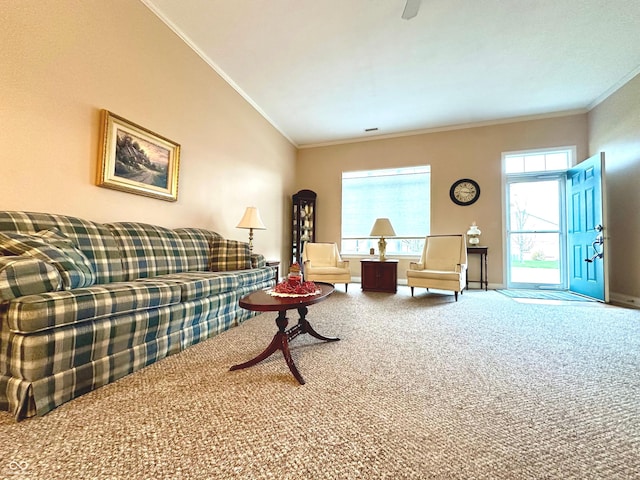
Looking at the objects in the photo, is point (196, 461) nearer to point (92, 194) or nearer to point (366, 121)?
point (92, 194)

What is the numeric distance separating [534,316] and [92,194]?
14.1ft

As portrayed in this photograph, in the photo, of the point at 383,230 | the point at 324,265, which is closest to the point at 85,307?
the point at 324,265

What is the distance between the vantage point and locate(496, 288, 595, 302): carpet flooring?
3.78 meters

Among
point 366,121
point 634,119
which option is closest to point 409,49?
point 366,121

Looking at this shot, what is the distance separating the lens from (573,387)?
54.5 inches

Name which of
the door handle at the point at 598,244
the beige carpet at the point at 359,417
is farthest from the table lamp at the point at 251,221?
the door handle at the point at 598,244

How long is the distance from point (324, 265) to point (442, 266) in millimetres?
1834

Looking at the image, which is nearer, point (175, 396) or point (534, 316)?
point (175, 396)

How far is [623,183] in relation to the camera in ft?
11.9

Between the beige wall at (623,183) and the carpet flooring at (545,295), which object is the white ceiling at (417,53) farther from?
the carpet flooring at (545,295)

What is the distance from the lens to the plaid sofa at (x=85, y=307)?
1.12 meters

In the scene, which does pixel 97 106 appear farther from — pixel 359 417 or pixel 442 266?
pixel 442 266

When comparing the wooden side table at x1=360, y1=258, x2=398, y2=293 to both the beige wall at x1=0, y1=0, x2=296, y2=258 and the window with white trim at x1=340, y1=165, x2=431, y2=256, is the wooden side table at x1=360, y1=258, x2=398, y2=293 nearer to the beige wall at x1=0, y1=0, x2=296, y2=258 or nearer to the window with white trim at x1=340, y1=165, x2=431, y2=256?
the window with white trim at x1=340, y1=165, x2=431, y2=256

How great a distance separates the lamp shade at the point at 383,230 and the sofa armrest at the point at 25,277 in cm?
374
